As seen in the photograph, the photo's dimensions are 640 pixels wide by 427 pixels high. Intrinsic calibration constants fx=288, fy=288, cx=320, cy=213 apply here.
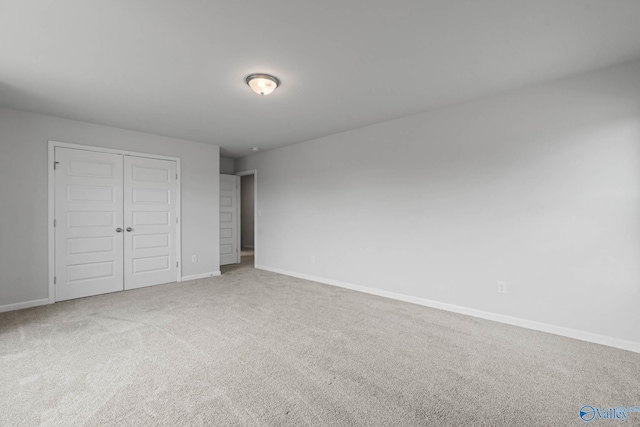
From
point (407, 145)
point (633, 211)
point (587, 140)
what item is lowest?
point (633, 211)

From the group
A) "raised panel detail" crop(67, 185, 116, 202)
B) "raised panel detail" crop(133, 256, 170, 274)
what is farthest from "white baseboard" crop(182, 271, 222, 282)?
"raised panel detail" crop(67, 185, 116, 202)

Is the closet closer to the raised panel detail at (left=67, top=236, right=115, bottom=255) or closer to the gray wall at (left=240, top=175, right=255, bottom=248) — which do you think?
the raised panel detail at (left=67, top=236, right=115, bottom=255)

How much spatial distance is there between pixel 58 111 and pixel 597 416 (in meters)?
5.95

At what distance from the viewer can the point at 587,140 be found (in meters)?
2.73

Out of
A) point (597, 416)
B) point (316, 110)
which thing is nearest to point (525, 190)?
point (597, 416)

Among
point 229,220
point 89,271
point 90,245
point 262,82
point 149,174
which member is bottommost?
point 89,271

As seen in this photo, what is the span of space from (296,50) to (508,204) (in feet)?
8.84

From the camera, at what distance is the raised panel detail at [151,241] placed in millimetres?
4621

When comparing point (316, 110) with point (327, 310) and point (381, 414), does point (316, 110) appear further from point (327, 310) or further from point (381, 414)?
point (381, 414)

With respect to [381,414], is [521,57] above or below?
above

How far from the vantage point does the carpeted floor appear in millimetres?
1727

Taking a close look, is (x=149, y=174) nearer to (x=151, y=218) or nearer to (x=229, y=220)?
(x=151, y=218)

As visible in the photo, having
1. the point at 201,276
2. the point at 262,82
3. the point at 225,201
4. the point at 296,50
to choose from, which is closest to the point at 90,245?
the point at 201,276

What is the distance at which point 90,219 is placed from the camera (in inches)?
165
